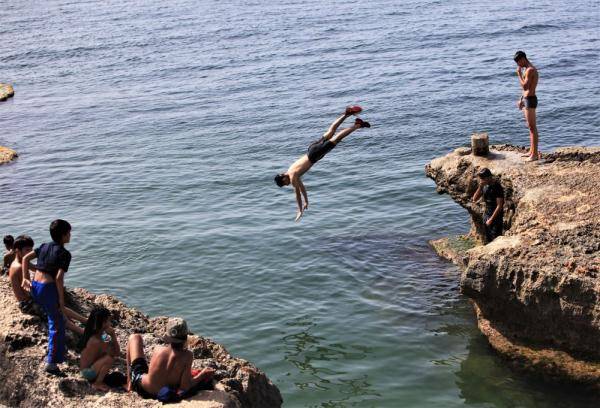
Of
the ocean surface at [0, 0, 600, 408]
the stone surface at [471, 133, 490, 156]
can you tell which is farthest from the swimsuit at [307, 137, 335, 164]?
the stone surface at [471, 133, 490, 156]

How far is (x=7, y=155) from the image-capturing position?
122 ft

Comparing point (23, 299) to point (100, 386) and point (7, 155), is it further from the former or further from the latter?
point (7, 155)

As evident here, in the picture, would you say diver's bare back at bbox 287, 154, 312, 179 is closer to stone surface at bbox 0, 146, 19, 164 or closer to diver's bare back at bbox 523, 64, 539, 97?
diver's bare back at bbox 523, 64, 539, 97

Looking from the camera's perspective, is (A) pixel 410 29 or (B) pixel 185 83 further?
(A) pixel 410 29

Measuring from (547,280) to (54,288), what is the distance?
30.6 ft

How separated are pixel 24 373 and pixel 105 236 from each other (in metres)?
13.5

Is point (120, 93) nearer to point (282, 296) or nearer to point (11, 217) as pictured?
point (11, 217)

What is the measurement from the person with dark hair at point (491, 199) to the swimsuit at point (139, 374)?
10.3 m

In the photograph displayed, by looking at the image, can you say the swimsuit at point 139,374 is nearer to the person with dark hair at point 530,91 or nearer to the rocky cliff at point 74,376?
the rocky cliff at point 74,376

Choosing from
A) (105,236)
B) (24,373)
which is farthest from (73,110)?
(24,373)

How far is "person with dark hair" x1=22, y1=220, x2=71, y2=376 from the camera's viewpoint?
12.8m

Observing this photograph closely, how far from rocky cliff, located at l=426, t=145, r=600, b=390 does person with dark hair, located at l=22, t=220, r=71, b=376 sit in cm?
835

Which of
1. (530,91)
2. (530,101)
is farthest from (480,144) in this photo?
(530,91)

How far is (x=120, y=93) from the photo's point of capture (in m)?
49.3
